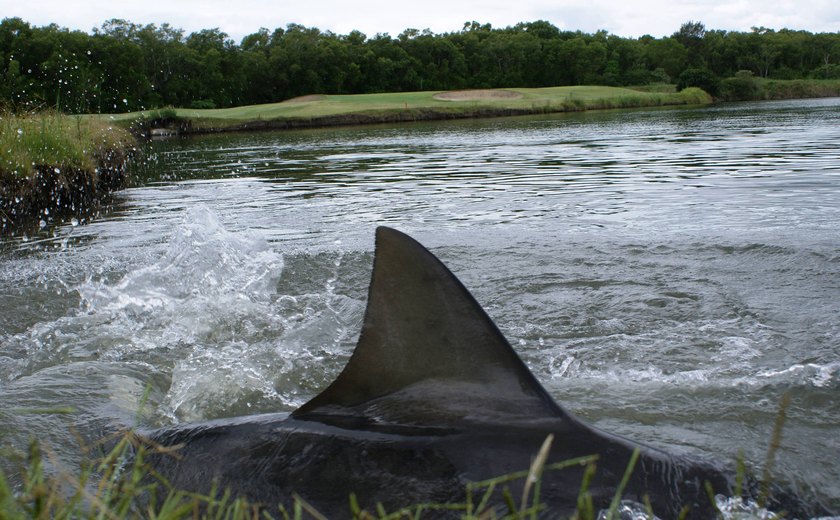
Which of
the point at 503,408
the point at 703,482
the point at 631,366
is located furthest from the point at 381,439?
the point at 631,366

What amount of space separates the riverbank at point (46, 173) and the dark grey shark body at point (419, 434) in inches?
308

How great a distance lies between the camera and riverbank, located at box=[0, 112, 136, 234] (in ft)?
30.2

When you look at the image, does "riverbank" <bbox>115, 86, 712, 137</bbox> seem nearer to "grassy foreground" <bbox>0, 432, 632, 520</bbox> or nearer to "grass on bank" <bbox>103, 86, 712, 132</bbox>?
"grass on bank" <bbox>103, 86, 712, 132</bbox>

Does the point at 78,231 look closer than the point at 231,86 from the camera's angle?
Yes

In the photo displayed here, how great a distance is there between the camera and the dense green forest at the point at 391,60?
5641 cm

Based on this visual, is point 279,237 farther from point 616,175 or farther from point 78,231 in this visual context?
point 616,175

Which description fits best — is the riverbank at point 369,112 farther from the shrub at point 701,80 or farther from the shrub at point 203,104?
the shrub at point 203,104

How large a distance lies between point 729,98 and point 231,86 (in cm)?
4016

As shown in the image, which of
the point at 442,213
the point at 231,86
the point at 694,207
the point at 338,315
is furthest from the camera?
the point at 231,86

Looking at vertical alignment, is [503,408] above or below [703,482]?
above

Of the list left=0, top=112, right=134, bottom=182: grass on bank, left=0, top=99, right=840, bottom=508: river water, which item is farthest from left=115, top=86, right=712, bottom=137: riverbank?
left=0, top=99, right=840, bottom=508: river water

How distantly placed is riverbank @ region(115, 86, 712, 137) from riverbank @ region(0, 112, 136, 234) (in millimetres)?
21214

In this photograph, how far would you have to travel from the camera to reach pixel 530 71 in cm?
8894

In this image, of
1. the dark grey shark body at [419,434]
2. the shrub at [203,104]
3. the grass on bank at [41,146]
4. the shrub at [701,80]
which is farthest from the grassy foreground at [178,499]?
the shrub at [701,80]
